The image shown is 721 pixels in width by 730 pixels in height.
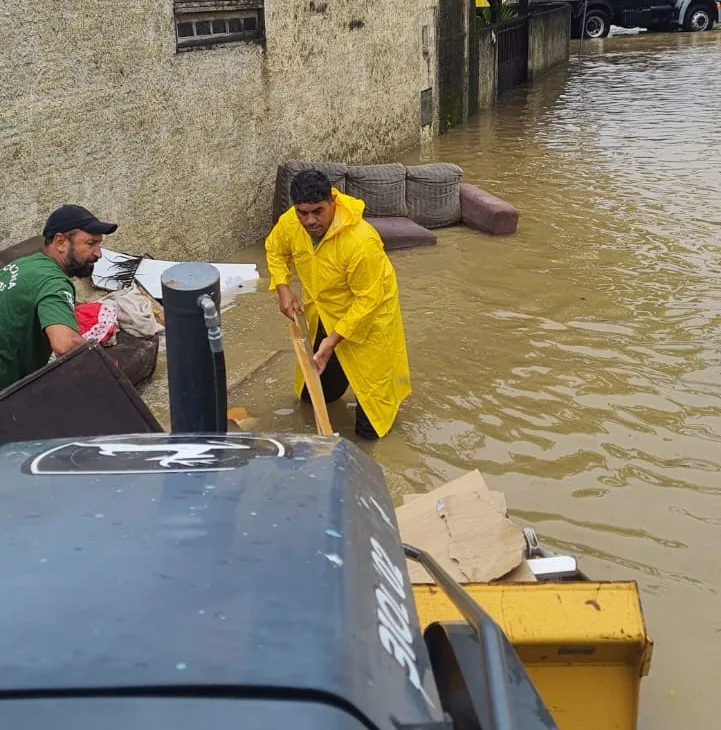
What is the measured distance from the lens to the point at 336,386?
5.23 meters

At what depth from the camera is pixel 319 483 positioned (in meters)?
1.66

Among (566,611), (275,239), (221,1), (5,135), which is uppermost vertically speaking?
(221,1)

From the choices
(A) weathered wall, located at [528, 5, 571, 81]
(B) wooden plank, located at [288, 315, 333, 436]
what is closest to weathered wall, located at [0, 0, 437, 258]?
(B) wooden plank, located at [288, 315, 333, 436]

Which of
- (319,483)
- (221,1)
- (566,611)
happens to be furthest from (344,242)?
(221,1)

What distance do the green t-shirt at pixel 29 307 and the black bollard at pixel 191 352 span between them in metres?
0.78

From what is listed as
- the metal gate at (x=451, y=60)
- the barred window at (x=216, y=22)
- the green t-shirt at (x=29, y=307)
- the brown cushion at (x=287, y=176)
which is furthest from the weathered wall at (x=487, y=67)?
the green t-shirt at (x=29, y=307)

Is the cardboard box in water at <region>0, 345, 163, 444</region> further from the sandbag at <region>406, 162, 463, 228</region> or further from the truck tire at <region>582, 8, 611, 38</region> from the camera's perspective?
the truck tire at <region>582, 8, 611, 38</region>

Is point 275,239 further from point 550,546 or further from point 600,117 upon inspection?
point 600,117

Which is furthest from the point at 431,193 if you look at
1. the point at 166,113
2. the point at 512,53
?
the point at 512,53

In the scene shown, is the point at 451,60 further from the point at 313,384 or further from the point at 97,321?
the point at 313,384

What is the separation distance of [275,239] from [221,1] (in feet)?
12.5

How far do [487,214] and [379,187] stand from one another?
1121 mm

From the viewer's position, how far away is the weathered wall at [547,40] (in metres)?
20.5

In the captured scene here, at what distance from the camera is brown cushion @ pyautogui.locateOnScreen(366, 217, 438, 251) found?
848 centimetres
